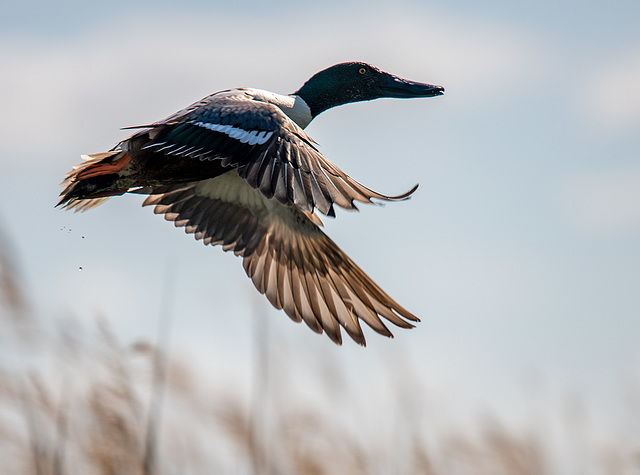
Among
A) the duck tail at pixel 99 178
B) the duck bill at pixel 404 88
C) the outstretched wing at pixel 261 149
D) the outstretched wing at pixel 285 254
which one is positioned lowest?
Result: the outstretched wing at pixel 285 254

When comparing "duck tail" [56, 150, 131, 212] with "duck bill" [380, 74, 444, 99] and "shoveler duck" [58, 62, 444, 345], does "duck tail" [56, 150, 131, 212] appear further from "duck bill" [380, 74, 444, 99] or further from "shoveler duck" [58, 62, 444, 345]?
"duck bill" [380, 74, 444, 99]

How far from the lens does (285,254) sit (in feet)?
14.1

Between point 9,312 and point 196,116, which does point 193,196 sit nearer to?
point 196,116

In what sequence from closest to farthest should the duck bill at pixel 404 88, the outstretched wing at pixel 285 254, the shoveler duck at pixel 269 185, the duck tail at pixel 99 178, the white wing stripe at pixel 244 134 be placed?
the shoveler duck at pixel 269 185, the white wing stripe at pixel 244 134, the duck tail at pixel 99 178, the outstretched wing at pixel 285 254, the duck bill at pixel 404 88

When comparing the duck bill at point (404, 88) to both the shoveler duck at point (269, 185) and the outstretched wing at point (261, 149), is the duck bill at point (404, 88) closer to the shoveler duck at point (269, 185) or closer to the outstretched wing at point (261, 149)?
the shoveler duck at point (269, 185)

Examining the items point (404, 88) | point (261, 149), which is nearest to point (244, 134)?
point (261, 149)

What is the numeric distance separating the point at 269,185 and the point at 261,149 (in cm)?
24

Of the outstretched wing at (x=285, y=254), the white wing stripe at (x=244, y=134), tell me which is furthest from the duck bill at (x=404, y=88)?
the white wing stripe at (x=244, y=134)

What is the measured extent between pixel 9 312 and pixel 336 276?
162 centimetres

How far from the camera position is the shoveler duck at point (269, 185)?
313 cm

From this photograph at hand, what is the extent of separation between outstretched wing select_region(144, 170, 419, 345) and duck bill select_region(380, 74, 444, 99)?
1023mm

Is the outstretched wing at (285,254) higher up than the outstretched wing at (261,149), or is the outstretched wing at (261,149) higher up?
the outstretched wing at (261,149)

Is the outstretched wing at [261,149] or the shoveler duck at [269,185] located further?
the shoveler duck at [269,185]

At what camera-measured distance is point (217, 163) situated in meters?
3.85
